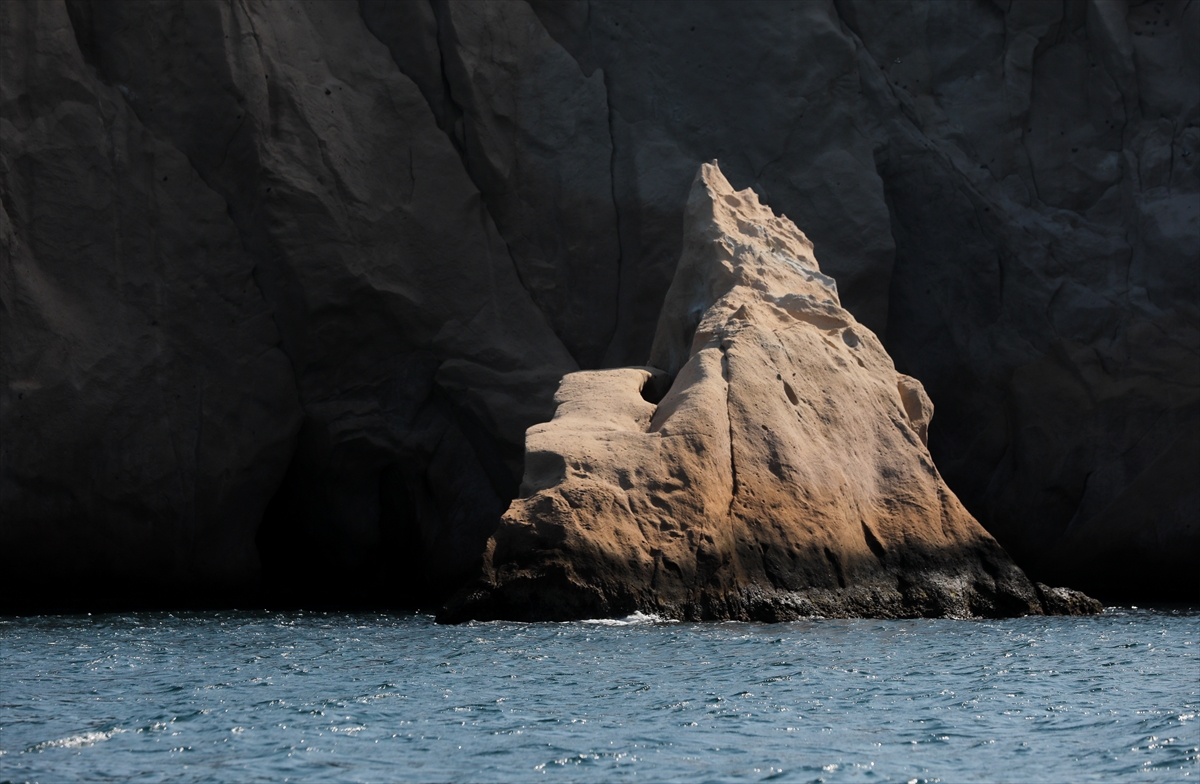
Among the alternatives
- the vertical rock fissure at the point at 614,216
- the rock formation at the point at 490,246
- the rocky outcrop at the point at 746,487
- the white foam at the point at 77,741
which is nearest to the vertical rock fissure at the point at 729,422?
the rocky outcrop at the point at 746,487

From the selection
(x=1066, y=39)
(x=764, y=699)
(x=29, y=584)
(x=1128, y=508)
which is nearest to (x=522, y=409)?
(x=29, y=584)

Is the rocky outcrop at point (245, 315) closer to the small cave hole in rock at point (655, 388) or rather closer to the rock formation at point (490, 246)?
the rock formation at point (490, 246)

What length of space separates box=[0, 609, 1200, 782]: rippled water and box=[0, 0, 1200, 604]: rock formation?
6.97m

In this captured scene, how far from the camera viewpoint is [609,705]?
10.1 m

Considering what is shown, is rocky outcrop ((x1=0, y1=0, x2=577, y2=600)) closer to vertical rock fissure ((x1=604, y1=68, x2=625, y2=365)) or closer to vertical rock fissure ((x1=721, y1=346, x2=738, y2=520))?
vertical rock fissure ((x1=604, y1=68, x2=625, y2=365))

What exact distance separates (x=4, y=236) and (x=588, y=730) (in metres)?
14.9

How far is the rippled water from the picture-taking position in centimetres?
820

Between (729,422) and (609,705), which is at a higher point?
(729,422)

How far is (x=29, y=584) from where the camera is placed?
21.1 m

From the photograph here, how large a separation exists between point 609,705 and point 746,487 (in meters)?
7.07

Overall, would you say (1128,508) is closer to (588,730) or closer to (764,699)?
(764,699)

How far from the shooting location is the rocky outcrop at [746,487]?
15.6 metres

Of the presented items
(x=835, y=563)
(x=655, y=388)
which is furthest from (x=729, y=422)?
(x=655, y=388)

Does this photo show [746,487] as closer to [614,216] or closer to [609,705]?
[609,705]
